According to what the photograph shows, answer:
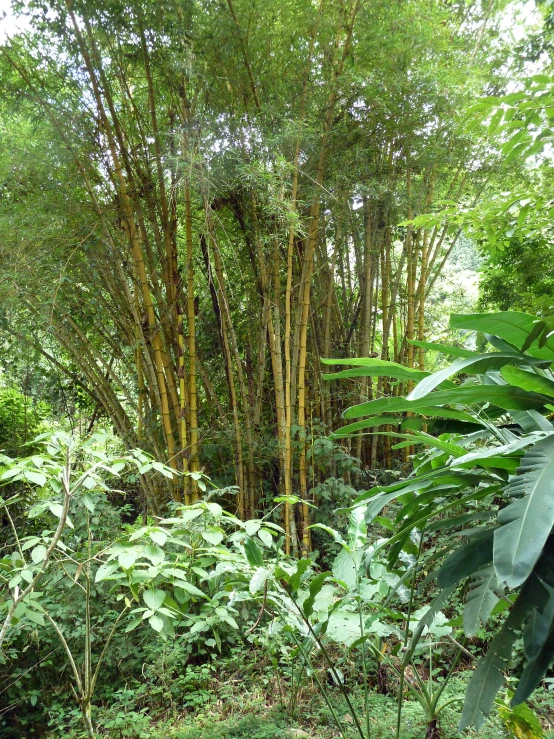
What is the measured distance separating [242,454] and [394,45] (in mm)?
2236

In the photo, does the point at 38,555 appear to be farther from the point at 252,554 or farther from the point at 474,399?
the point at 474,399

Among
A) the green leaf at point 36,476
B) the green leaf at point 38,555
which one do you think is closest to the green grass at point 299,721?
the green leaf at point 38,555

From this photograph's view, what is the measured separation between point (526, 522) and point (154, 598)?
2.98ft

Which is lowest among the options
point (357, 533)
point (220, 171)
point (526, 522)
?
point (357, 533)

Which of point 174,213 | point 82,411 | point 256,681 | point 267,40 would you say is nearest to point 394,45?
point 267,40

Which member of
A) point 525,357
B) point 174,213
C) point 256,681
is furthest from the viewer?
point 174,213


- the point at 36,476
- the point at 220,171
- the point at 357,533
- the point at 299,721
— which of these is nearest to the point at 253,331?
the point at 220,171

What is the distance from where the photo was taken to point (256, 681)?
6.91 ft

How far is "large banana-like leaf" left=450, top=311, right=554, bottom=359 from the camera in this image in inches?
41.8

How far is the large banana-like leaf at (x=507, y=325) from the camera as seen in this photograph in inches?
41.8

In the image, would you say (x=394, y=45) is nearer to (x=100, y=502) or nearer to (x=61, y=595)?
(x=100, y=502)

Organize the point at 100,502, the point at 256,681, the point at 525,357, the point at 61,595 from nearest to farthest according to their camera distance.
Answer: the point at 525,357, the point at 256,681, the point at 61,595, the point at 100,502

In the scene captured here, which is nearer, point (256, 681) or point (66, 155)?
point (256, 681)

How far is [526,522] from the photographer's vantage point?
83 centimetres
